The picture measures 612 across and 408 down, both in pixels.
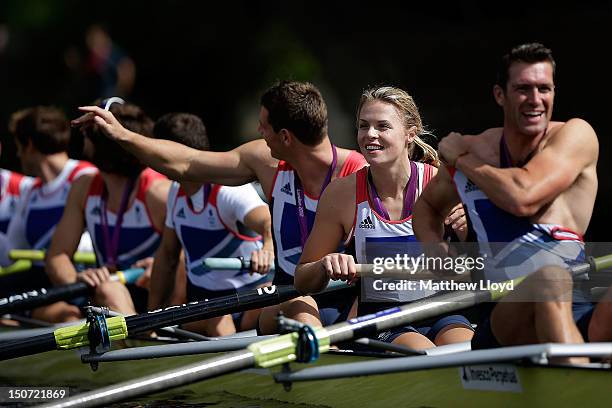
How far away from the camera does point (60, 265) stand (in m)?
7.75

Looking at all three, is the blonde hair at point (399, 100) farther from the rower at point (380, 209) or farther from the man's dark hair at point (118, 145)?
the man's dark hair at point (118, 145)

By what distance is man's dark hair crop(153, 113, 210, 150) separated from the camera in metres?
6.99

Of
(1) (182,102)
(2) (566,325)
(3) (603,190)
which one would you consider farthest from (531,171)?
(1) (182,102)

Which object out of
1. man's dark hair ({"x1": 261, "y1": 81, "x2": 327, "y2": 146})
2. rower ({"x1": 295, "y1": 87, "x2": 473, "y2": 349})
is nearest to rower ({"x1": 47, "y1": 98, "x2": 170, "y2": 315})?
man's dark hair ({"x1": 261, "y1": 81, "x2": 327, "y2": 146})

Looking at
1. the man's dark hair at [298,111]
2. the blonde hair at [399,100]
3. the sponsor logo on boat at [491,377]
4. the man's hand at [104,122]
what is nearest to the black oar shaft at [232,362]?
the sponsor logo on boat at [491,377]

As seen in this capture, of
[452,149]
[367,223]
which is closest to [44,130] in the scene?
[367,223]

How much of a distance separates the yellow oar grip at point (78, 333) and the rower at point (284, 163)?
2.33 ft

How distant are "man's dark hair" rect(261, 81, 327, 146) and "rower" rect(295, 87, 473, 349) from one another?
472mm

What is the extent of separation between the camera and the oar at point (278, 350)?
4.30 m

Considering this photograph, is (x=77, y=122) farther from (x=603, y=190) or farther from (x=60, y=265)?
(x=603, y=190)

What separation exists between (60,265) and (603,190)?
6.98 metres

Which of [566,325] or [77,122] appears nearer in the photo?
[566,325]

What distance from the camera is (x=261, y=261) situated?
646cm

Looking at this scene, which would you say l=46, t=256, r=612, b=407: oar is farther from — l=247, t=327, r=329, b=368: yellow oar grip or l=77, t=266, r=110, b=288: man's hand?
l=77, t=266, r=110, b=288: man's hand
